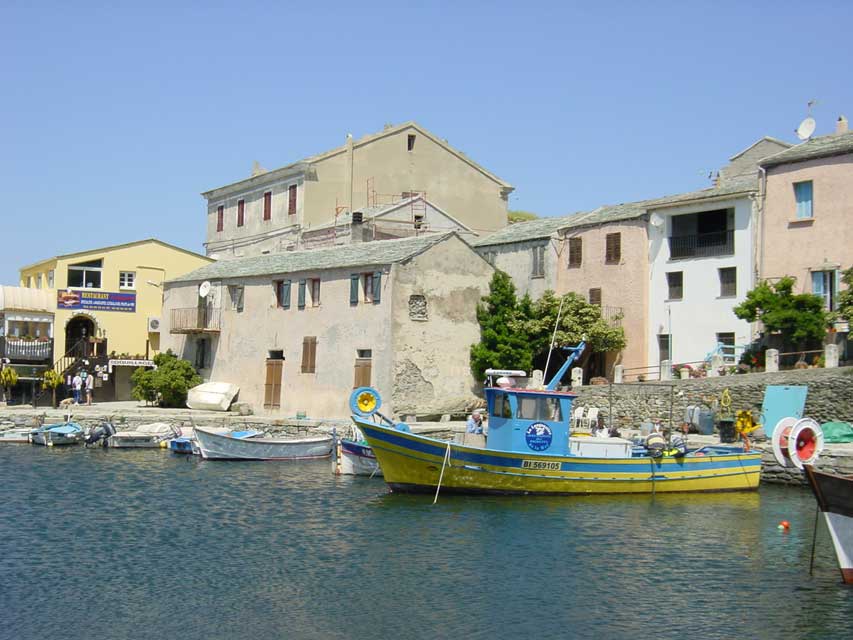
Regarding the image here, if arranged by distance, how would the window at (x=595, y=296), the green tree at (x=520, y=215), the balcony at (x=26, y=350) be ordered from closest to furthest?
the window at (x=595, y=296) < the balcony at (x=26, y=350) < the green tree at (x=520, y=215)

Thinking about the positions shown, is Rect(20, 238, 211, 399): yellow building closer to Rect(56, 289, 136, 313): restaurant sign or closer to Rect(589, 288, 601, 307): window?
Rect(56, 289, 136, 313): restaurant sign

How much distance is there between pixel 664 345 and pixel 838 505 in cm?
2596

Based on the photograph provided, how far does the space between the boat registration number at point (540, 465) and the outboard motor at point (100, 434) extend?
21.4 m

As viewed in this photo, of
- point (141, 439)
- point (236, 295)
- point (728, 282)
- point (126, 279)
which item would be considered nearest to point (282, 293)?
point (236, 295)

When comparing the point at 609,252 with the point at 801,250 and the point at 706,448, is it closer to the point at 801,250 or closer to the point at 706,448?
the point at 801,250

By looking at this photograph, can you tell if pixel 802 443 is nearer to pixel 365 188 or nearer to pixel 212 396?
pixel 212 396

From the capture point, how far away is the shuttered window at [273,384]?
47319 mm

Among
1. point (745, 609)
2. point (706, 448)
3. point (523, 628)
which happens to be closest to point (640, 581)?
point (745, 609)

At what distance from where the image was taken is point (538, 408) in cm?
2906

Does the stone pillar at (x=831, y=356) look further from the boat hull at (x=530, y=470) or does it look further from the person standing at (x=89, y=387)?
the person standing at (x=89, y=387)

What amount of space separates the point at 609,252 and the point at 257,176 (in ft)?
81.6

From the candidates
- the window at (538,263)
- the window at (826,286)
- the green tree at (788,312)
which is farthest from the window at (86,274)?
the window at (826,286)

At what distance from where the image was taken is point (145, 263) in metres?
59.6

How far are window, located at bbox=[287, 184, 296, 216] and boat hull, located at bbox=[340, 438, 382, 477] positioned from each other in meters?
26.2
